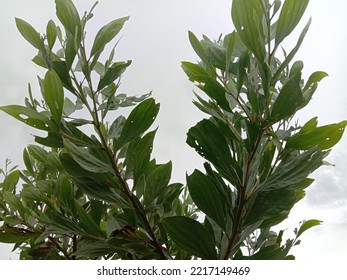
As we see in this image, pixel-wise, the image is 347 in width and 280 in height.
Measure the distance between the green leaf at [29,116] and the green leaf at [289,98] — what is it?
1.93ft

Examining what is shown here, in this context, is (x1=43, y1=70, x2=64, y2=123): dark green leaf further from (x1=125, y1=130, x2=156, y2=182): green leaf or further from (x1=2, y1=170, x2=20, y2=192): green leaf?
(x1=2, y1=170, x2=20, y2=192): green leaf

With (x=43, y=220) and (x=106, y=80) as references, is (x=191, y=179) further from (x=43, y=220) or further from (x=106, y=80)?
(x=43, y=220)

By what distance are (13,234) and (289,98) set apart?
1.08 metres

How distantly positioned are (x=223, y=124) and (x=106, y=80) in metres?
0.38

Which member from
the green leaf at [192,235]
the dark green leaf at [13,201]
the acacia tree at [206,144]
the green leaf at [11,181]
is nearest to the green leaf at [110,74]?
the acacia tree at [206,144]

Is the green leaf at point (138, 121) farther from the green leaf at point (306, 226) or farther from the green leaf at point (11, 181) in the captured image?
the green leaf at point (11, 181)

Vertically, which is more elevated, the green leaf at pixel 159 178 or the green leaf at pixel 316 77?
the green leaf at pixel 316 77

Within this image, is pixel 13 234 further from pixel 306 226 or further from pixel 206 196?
pixel 306 226

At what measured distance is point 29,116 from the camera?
1.15 meters

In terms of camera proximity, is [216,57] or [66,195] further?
[66,195]

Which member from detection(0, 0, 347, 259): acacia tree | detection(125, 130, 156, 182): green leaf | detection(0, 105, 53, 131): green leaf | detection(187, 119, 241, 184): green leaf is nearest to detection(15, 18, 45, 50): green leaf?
detection(0, 0, 347, 259): acacia tree

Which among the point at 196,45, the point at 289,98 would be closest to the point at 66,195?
the point at 196,45

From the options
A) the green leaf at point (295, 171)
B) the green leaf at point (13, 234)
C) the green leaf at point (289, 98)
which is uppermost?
the green leaf at point (289, 98)

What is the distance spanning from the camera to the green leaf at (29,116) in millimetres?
1137
